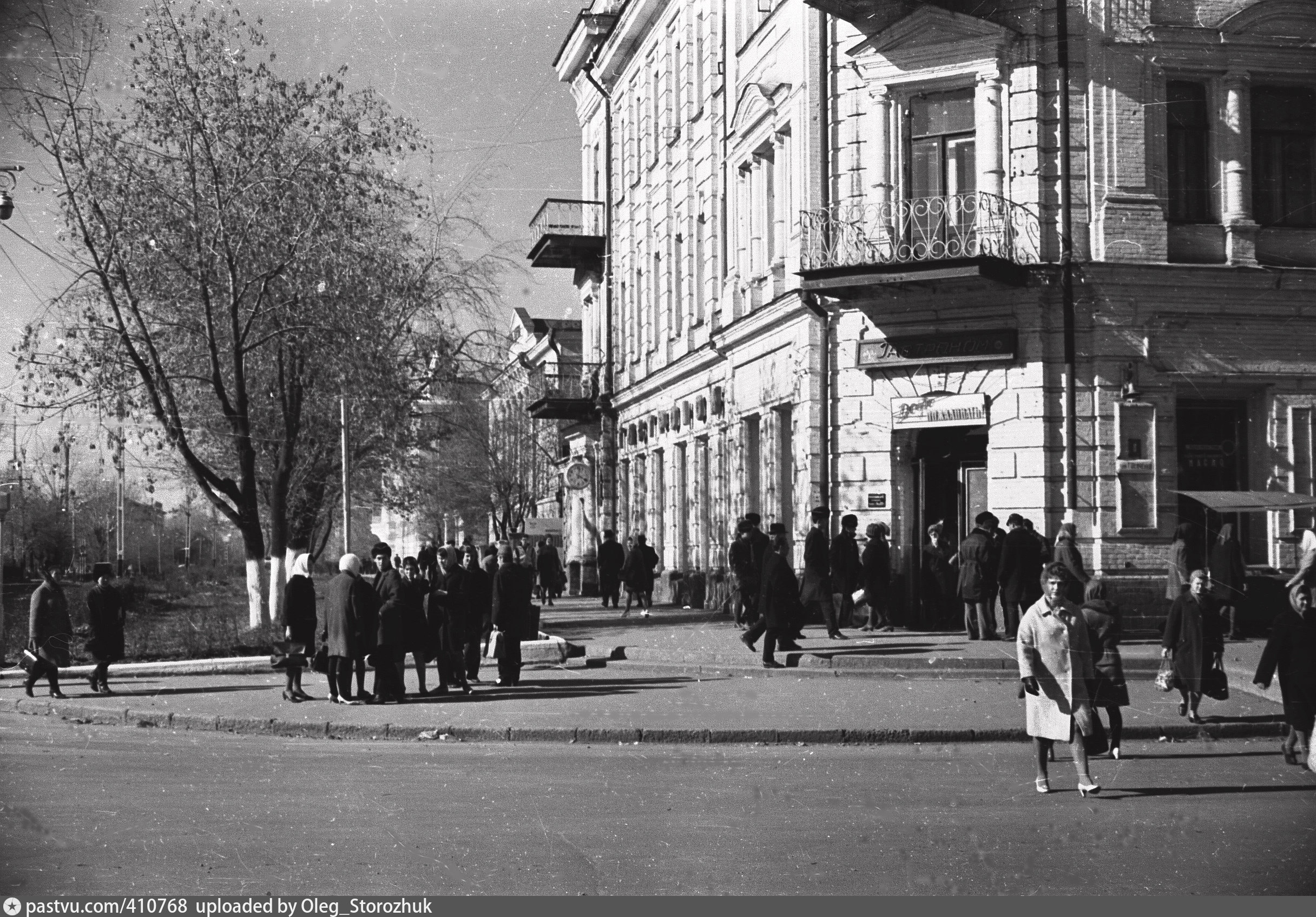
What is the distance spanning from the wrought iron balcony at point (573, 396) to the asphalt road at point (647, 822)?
2942 centimetres

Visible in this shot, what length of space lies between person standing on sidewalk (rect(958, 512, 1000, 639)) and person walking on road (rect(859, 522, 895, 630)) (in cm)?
176

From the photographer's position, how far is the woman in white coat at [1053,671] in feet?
33.9

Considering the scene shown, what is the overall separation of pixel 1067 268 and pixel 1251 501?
4070 mm

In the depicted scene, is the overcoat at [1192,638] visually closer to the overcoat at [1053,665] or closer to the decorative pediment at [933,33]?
the overcoat at [1053,665]

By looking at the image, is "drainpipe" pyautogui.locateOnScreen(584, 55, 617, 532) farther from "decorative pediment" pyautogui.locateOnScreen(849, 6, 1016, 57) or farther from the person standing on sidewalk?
the person standing on sidewalk

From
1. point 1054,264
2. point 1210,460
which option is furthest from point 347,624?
point 1210,460

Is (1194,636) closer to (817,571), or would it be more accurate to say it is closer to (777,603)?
(777,603)

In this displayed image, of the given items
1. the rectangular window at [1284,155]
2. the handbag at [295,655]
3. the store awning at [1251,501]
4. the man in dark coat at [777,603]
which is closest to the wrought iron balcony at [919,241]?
the rectangular window at [1284,155]

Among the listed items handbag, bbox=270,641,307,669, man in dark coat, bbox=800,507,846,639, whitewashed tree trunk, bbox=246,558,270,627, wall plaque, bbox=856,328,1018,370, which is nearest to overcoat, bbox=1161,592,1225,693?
man in dark coat, bbox=800,507,846,639

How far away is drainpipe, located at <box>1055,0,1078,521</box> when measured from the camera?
2175cm

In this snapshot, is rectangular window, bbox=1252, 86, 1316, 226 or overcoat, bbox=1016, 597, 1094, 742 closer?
overcoat, bbox=1016, 597, 1094, 742

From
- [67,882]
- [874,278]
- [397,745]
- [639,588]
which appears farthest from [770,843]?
[639,588]

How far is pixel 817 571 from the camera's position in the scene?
20.7m

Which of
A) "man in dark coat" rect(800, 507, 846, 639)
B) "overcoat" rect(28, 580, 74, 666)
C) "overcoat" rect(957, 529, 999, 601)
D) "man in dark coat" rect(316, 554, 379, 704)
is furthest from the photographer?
"man in dark coat" rect(800, 507, 846, 639)
